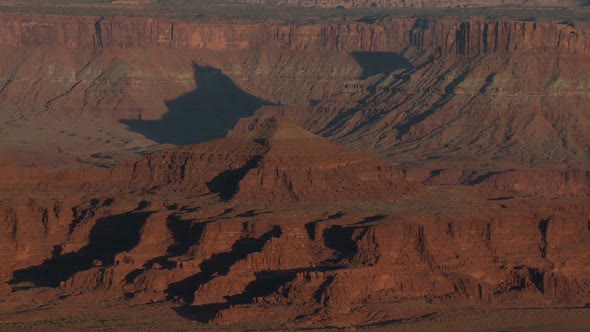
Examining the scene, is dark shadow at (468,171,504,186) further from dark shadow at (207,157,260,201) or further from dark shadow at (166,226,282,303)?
dark shadow at (166,226,282,303)

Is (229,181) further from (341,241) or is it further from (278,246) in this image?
(278,246)

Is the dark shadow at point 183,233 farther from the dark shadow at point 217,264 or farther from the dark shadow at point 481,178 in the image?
the dark shadow at point 481,178

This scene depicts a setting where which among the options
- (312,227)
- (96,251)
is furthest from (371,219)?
(96,251)

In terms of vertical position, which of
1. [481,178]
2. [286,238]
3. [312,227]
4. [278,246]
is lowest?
[481,178]

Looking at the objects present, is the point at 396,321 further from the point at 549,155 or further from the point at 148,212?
the point at 549,155

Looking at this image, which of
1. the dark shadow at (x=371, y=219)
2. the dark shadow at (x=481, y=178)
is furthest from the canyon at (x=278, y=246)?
the dark shadow at (x=481, y=178)
